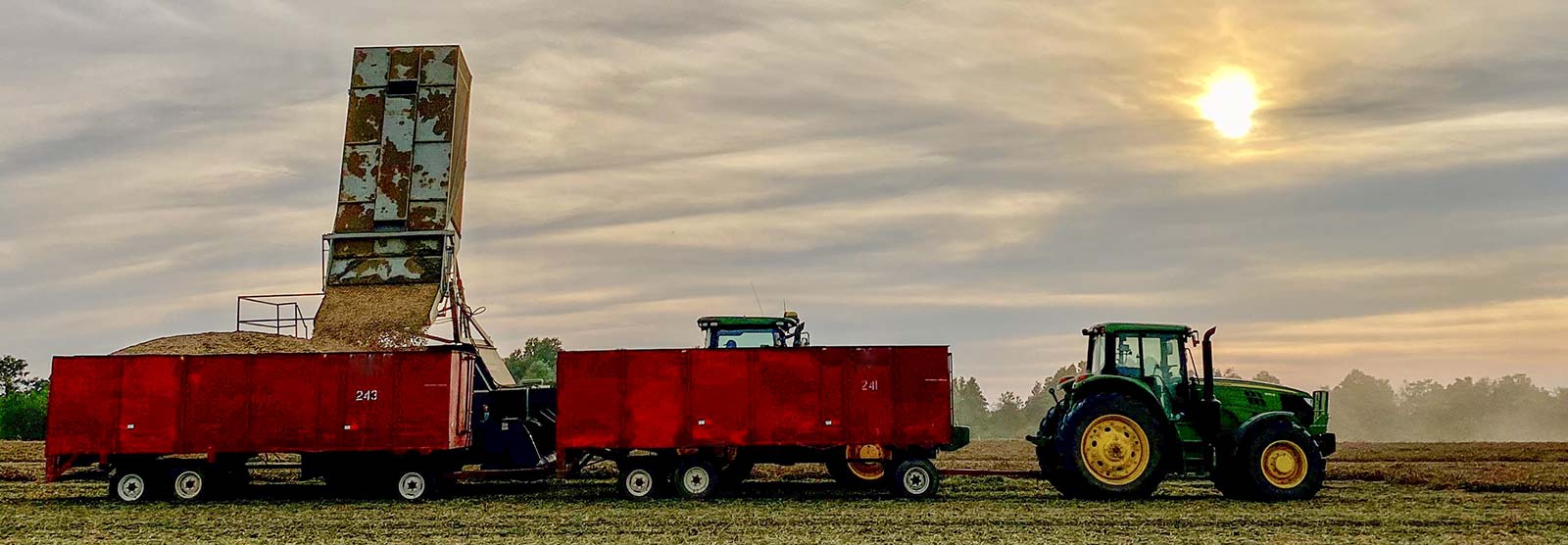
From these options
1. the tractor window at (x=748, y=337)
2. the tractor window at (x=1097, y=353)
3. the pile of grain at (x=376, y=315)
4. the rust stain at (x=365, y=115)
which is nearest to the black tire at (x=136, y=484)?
the pile of grain at (x=376, y=315)

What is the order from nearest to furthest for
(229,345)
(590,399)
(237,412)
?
(590,399) < (237,412) < (229,345)

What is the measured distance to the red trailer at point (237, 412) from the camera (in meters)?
20.2

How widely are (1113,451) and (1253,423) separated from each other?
6.68 feet

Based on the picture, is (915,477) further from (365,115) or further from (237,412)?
(365,115)

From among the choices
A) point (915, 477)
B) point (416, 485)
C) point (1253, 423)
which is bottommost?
point (416, 485)

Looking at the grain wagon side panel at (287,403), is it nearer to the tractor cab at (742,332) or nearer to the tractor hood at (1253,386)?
the tractor cab at (742,332)

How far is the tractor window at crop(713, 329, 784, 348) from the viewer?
804 inches

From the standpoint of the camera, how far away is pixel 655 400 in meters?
19.8

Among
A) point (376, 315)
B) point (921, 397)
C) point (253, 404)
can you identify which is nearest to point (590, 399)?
point (921, 397)

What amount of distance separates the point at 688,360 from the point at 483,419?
4.09 m

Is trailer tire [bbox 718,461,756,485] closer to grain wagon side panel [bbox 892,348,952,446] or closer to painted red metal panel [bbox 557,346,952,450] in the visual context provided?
painted red metal panel [bbox 557,346,952,450]

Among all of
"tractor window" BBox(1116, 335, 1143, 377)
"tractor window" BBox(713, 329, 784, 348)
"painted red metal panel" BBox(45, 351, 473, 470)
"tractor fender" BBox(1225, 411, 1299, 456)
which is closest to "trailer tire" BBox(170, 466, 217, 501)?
"painted red metal panel" BBox(45, 351, 473, 470)

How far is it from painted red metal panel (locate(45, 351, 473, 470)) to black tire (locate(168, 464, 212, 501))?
0.30 m

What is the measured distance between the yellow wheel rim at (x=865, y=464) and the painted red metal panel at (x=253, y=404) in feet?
20.5
